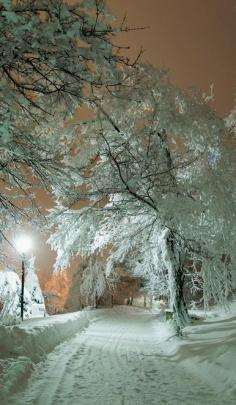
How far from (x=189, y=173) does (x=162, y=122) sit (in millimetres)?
2103

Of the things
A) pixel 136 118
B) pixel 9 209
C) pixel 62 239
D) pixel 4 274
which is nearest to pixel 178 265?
pixel 62 239

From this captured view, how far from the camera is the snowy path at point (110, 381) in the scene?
6766 millimetres

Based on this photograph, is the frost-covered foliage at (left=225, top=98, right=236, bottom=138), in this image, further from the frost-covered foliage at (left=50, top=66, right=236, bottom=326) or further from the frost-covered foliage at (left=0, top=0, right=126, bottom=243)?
the frost-covered foliage at (left=0, top=0, right=126, bottom=243)

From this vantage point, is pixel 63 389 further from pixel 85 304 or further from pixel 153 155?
pixel 85 304

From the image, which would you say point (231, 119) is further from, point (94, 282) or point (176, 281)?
point (94, 282)

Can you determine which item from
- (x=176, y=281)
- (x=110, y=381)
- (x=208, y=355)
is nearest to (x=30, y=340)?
(x=110, y=381)

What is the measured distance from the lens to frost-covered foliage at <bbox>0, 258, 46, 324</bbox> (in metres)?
20.4

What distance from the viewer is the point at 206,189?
1246 centimetres

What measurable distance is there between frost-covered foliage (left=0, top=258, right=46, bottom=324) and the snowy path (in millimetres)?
8379

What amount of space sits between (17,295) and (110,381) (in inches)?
683

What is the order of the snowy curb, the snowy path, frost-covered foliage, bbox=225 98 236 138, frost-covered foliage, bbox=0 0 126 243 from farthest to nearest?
frost-covered foliage, bbox=225 98 236 138 < the snowy curb < the snowy path < frost-covered foliage, bbox=0 0 126 243

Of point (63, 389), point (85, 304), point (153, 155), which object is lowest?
point (63, 389)

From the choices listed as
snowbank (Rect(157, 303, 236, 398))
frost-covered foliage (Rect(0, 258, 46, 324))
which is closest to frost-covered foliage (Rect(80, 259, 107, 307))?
frost-covered foliage (Rect(0, 258, 46, 324))

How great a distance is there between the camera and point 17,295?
24438mm
